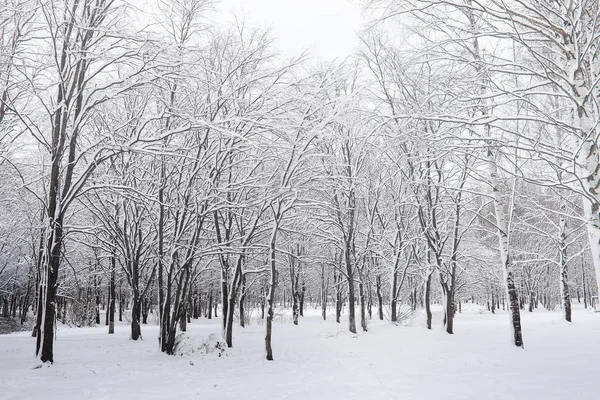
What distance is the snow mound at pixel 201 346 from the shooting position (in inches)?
442

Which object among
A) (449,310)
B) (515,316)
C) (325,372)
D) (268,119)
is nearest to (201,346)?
(325,372)

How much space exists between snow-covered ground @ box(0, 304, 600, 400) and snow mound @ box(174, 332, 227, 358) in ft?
0.47

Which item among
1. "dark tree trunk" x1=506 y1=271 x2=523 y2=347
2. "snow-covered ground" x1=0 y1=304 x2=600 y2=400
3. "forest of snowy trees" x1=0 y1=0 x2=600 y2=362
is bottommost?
"snow-covered ground" x1=0 y1=304 x2=600 y2=400

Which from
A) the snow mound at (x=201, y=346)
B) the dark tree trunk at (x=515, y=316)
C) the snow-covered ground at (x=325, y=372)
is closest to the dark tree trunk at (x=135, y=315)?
the snow-covered ground at (x=325, y=372)

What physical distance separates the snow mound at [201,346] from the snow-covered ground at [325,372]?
142mm

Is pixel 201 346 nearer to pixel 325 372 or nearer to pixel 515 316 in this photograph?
pixel 325 372

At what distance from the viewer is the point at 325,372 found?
29.7 ft

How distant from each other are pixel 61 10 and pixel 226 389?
9.33 metres

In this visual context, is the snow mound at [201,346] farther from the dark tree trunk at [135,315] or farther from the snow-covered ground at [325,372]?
the dark tree trunk at [135,315]

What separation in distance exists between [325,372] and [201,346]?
4257 mm

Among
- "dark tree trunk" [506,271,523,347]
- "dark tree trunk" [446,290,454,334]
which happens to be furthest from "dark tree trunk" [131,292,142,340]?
"dark tree trunk" [506,271,523,347]

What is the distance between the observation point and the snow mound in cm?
1123

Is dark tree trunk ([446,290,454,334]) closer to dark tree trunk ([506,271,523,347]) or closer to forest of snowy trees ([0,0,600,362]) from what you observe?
forest of snowy trees ([0,0,600,362])

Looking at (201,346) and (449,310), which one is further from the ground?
(449,310)
